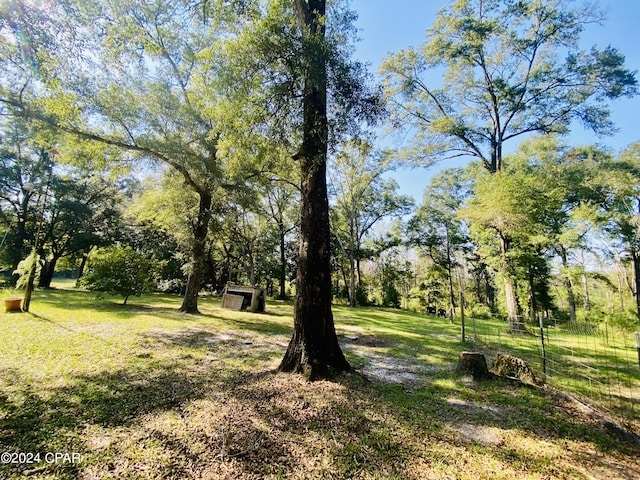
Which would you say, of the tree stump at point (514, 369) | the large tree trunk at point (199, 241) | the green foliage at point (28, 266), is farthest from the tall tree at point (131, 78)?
the tree stump at point (514, 369)

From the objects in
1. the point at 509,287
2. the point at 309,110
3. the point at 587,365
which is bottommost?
the point at 587,365

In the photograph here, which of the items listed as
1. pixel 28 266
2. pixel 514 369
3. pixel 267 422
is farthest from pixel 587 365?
pixel 28 266

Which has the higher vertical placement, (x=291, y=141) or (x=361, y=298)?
(x=291, y=141)

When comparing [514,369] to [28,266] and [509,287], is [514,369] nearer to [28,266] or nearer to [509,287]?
[509,287]

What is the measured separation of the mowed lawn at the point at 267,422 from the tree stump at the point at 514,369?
0.25 metres

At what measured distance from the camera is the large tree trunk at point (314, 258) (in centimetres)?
429

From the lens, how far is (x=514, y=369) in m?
4.65

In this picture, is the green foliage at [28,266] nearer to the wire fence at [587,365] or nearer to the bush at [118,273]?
the bush at [118,273]

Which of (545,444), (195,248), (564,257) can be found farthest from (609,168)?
(195,248)

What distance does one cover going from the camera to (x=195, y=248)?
1047cm

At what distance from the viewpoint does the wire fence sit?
396 centimetres

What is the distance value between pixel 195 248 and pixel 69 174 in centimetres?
1569

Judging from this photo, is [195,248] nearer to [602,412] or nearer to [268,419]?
[268,419]

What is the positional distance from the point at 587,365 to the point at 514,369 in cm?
237
